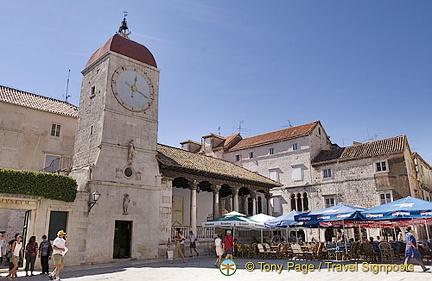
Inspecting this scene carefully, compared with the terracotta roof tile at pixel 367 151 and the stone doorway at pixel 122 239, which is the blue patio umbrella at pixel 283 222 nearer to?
the stone doorway at pixel 122 239

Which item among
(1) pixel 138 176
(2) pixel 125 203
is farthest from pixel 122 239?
(1) pixel 138 176

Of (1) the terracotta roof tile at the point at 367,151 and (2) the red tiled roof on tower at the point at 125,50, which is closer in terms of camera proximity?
(2) the red tiled roof on tower at the point at 125,50

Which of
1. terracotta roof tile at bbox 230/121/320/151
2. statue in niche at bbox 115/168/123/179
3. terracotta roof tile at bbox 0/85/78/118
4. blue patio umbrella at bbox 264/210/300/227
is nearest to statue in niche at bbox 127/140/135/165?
statue in niche at bbox 115/168/123/179

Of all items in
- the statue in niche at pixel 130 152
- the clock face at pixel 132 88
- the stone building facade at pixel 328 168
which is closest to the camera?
the statue in niche at pixel 130 152

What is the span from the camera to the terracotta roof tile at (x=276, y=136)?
29.9 meters

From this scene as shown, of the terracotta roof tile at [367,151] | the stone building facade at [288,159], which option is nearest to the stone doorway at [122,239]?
the stone building facade at [288,159]

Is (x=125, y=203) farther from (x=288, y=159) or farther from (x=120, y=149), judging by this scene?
(x=288, y=159)

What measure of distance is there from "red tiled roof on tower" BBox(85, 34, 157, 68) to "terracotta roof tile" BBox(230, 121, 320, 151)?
605 inches

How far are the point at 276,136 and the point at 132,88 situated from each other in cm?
1750

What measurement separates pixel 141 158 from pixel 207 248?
Result: 660 cm

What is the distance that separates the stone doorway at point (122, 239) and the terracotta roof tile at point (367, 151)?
694 inches

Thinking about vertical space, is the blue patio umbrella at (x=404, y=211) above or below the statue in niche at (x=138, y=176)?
below

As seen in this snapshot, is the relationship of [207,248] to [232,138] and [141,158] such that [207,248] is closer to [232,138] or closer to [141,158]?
[141,158]

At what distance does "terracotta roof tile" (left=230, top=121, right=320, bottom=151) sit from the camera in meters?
29.9
